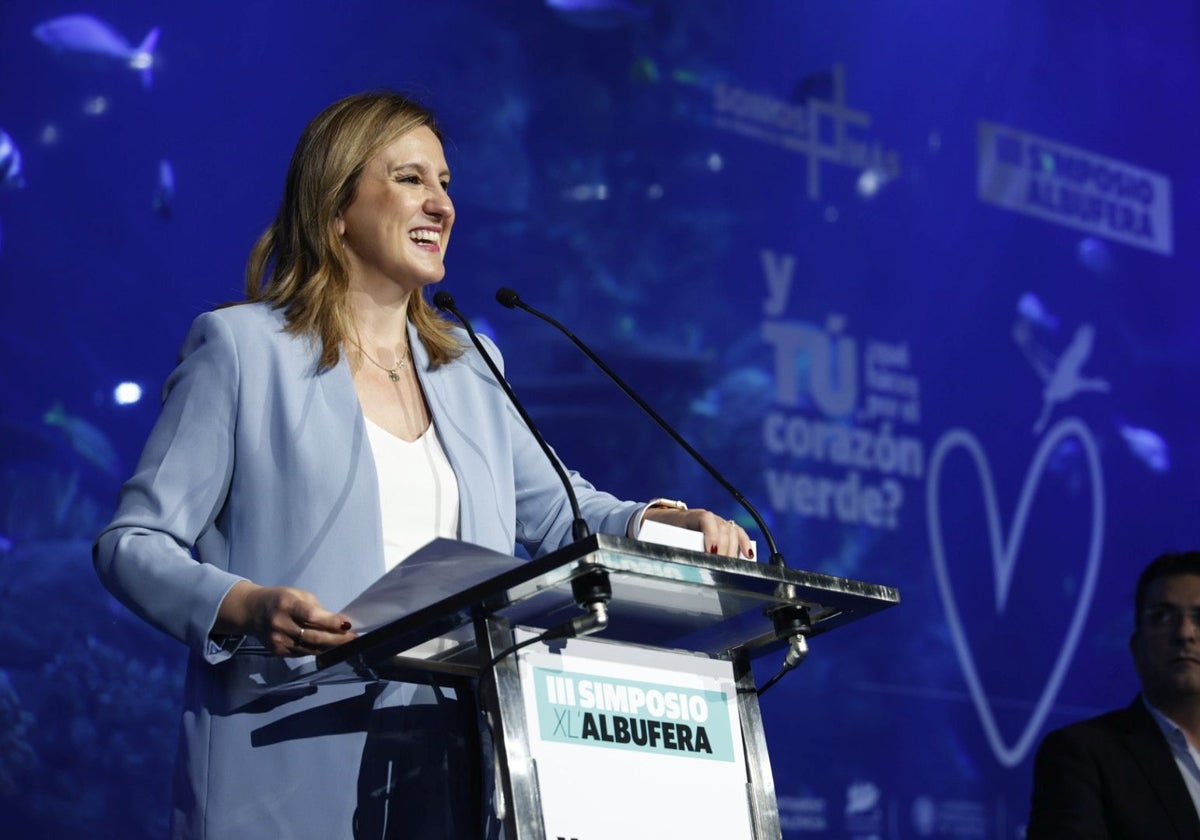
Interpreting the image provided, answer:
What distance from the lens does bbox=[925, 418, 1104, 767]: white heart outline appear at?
4535 millimetres

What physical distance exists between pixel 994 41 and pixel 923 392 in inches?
52.2

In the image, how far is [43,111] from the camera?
315 cm

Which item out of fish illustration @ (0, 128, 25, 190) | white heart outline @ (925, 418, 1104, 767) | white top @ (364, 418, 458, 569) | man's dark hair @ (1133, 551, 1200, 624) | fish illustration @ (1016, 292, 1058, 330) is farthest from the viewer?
fish illustration @ (1016, 292, 1058, 330)

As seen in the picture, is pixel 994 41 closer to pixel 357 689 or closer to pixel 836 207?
pixel 836 207

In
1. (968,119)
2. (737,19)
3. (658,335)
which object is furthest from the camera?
(968,119)

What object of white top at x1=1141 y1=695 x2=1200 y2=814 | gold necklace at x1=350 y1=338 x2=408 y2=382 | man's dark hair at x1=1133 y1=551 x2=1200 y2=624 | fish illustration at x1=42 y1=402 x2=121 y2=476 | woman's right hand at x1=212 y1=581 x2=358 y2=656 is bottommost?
woman's right hand at x1=212 y1=581 x2=358 y2=656

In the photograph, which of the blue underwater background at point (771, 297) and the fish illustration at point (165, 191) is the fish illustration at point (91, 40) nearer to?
the blue underwater background at point (771, 297)

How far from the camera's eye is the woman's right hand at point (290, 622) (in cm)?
147

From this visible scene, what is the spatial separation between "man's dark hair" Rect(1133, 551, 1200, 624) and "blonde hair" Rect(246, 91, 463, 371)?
224 cm

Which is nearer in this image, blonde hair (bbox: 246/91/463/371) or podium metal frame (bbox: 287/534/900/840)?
podium metal frame (bbox: 287/534/900/840)

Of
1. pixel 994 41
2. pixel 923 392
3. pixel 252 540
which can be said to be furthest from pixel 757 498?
pixel 252 540

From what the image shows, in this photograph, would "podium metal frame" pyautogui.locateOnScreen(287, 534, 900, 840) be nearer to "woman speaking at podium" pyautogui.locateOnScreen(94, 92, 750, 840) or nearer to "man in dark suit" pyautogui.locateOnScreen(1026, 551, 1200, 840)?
"woman speaking at podium" pyautogui.locateOnScreen(94, 92, 750, 840)

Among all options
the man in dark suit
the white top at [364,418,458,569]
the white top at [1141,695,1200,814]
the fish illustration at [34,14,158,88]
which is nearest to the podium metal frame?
the white top at [364,418,458,569]

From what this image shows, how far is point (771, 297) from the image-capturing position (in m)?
4.31
